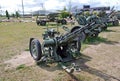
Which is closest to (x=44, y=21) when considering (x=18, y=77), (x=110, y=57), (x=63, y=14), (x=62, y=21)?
(x=62, y=21)

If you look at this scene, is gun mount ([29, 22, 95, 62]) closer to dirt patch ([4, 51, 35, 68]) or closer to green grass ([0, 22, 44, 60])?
dirt patch ([4, 51, 35, 68])

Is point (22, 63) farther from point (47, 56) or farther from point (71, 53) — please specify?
point (71, 53)

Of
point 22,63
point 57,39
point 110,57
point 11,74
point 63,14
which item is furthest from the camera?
point 63,14

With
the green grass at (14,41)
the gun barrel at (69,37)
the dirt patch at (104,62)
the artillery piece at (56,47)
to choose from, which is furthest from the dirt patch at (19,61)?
the dirt patch at (104,62)

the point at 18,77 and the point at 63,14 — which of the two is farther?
the point at 63,14

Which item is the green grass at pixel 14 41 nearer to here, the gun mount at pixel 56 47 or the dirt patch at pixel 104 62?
the gun mount at pixel 56 47

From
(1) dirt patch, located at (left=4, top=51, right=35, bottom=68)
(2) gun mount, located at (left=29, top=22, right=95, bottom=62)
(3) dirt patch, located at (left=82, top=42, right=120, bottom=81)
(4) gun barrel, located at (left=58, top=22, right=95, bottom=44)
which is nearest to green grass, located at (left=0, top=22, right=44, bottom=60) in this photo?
(1) dirt patch, located at (left=4, top=51, right=35, bottom=68)

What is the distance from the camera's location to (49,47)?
690 cm

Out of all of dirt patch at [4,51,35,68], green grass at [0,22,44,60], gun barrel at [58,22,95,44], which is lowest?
green grass at [0,22,44,60]

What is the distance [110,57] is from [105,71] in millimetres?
1711

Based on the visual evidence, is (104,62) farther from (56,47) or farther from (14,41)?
(14,41)

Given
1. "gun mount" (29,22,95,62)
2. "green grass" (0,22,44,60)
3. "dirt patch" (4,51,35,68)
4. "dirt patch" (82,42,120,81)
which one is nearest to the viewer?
"dirt patch" (82,42,120,81)

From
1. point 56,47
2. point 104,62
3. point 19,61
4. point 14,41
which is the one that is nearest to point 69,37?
point 56,47

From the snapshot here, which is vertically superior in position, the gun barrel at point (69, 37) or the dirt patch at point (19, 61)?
the gun barrel at point (69, 37)
